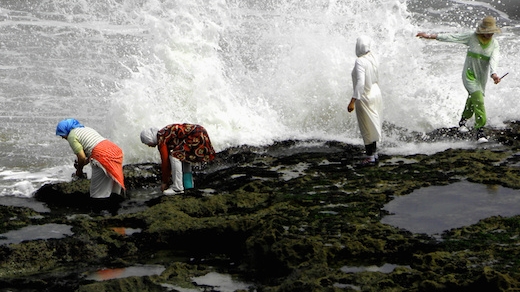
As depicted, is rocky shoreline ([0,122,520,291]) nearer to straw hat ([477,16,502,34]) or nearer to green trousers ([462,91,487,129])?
green trousers ([462,91,487,129])

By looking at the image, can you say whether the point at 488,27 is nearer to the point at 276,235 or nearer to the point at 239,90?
the point at 239,90

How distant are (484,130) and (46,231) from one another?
596cm

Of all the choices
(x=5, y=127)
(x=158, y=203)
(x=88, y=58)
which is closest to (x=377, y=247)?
(x=158, y=203)

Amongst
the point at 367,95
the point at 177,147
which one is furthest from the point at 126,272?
the point at 367,95

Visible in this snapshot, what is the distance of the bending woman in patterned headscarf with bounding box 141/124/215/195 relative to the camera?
7.65 meters

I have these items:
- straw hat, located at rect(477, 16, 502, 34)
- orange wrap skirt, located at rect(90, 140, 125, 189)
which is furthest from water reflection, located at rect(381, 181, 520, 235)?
orange wrap skirt, located at rect(90, 140, 125, 189)

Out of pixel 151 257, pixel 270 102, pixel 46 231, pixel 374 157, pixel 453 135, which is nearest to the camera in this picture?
pixel 151 257

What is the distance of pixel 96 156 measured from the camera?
24.6ft

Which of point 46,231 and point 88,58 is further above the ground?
point 88,58

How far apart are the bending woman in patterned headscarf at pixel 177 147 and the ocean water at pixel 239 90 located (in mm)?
1655

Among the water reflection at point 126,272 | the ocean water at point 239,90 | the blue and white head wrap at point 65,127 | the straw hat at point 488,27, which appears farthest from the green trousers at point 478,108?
the water reflection at point 126,272

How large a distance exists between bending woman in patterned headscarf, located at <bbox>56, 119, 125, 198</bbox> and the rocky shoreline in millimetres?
189

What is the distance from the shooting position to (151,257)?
19.4 ft

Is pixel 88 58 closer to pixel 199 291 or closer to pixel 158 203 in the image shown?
pixel 158 203
